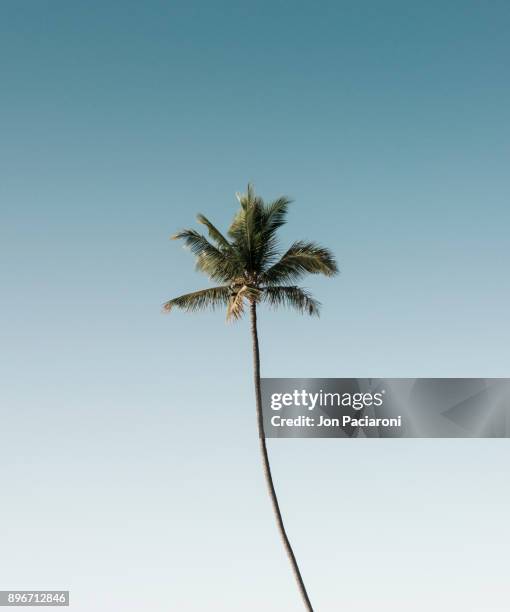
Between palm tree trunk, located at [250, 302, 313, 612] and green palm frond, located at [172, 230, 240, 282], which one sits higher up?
green palm frond, located at [172, 230, 240, 282]

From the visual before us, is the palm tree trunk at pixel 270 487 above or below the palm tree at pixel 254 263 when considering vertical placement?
below

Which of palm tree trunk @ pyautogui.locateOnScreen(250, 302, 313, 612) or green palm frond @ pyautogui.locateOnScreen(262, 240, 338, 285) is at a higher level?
green palm frond @ pyautogui.locateOnScreen(262, 240, 338, 285)

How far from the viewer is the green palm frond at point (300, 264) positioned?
1481 inches

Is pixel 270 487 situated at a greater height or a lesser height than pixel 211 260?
lesser

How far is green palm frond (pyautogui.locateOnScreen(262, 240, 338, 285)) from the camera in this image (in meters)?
37.6

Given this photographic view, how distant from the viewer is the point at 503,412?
127 feet

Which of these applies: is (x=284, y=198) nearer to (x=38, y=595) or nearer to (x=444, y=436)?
(x=444, y=436)

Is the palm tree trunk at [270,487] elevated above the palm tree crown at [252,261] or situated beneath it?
situated beneath

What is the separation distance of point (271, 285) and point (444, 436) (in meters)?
9.84

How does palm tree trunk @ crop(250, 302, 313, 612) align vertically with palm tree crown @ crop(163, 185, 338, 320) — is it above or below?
below

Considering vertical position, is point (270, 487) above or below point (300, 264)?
below

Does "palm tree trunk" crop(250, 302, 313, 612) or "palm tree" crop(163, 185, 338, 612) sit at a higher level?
"palm tree" crop(163, 185, 338, 612)

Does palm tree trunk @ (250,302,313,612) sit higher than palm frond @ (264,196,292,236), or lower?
lower

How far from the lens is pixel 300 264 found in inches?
1501
